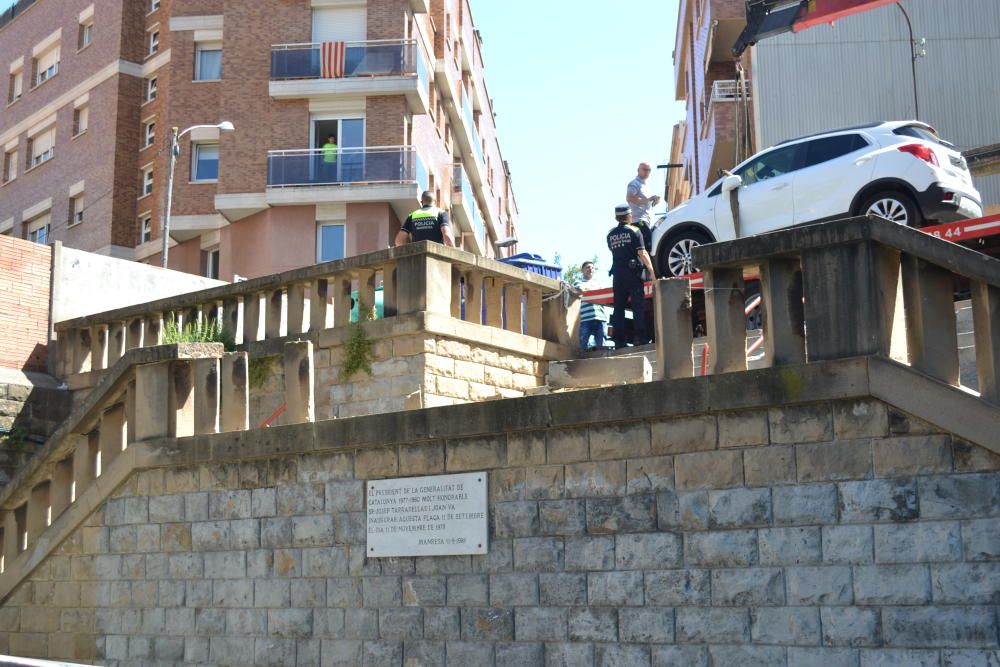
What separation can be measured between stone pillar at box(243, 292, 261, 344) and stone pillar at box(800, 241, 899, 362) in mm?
7338

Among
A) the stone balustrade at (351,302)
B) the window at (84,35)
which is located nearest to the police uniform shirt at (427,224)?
the stone balustrade at (351,302)

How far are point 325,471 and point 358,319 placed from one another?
116 inches

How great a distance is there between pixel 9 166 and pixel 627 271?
34.6 metres

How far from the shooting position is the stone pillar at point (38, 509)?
40.2ft

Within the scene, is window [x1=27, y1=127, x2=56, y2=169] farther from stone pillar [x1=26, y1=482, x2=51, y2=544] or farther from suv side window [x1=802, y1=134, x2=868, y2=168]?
suv side window [x1=802, y1=134, x2=868, y2=168]

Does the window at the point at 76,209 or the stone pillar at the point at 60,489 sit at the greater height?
the window at the point at 76,209

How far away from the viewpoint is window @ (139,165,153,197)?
38.3m

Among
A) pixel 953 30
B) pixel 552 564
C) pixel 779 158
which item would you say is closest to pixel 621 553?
pixel 552 564

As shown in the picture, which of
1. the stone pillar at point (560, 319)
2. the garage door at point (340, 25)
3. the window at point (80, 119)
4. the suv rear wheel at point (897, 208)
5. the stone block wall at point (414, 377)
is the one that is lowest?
the stone block wall at point (414, 377)

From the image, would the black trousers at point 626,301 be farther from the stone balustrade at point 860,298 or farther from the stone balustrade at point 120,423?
the stone balustrade at point 860,298

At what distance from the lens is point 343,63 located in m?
33.9

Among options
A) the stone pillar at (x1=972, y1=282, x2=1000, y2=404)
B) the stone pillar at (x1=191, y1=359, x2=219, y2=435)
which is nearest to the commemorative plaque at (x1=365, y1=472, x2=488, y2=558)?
the stone pillar at (x1=191, y1=359, x2=219, y2=435)

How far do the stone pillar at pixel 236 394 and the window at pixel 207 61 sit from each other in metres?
26.6

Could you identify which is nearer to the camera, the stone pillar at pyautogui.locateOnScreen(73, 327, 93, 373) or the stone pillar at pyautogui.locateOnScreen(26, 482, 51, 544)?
the stone pillar at pyautogui.locateOnScreen(26, 482, 51, 544)
